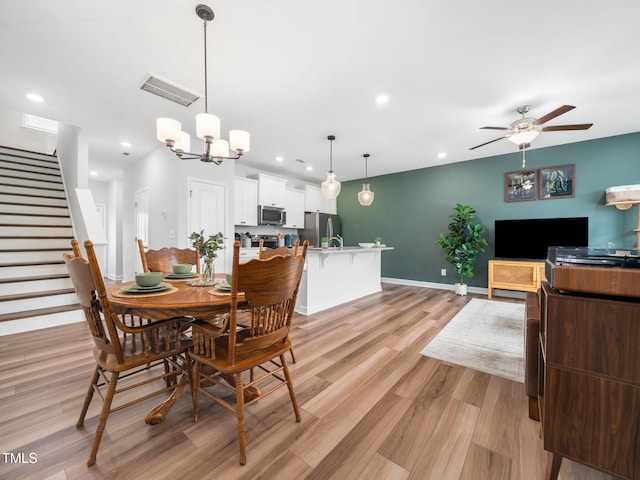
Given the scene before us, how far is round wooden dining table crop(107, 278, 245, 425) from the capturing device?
4.29ft

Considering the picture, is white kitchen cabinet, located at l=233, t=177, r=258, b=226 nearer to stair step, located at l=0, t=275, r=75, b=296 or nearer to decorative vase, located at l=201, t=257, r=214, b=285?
stair step, located at l=0, t=275, r=75, b=296

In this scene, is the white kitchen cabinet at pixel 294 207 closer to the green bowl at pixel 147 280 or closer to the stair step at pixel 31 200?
Answer: the stair step at pixel 31 200

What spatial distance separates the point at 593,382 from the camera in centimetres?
100

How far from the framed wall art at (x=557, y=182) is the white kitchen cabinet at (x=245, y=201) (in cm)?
541

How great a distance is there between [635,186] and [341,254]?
4316mm

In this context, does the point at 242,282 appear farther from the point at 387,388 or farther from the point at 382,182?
the point at 382,182

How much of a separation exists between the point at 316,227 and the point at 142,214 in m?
3.66

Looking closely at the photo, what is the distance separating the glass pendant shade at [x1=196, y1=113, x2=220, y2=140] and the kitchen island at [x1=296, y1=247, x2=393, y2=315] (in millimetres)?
2065

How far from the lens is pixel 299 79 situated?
2605 mm

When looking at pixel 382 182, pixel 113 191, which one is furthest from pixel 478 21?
pixel 113 191

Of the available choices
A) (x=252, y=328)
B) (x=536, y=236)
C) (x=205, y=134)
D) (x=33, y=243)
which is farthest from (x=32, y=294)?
(x=536, y=236)

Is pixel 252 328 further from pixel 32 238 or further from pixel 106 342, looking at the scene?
pixel 32 238

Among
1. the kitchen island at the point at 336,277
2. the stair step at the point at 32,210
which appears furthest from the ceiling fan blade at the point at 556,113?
the stair step at the point at 32,210

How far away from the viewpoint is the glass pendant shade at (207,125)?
1.98 meters
